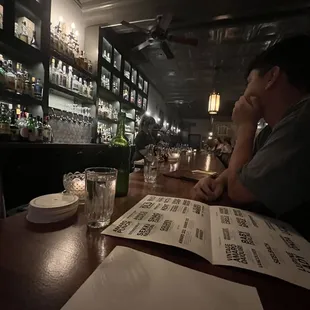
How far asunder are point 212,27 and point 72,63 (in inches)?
86.3

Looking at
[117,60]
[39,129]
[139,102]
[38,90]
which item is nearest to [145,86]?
[139,102]

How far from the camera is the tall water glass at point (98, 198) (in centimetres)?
50

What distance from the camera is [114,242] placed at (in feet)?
1.35

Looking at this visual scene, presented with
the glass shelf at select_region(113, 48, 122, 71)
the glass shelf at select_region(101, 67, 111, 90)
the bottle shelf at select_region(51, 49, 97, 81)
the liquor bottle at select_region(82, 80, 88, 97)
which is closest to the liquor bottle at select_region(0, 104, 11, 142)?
the bottle shelf at select_region(51, 49, 97, 81)

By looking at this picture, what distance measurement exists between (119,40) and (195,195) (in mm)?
4118

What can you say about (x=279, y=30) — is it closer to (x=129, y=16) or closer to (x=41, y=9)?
(x=129, y=16)

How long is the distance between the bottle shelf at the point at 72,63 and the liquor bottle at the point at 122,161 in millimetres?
2346

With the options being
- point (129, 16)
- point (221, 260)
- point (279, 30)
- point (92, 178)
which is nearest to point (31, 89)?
point (129, 16)

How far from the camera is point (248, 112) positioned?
98cm

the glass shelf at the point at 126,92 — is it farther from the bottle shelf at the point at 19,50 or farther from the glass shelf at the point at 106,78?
the bottle shelf at the point at 19,50

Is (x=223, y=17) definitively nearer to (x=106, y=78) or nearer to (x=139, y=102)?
(x=106, y=78)

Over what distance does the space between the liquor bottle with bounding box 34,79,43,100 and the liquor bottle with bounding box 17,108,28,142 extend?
9.1 inches

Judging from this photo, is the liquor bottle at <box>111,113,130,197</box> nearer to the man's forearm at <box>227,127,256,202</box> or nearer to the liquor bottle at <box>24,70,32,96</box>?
the man's forearm at <box>227,127,256,202</box>

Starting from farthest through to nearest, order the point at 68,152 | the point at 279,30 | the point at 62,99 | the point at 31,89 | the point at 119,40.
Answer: the point at 119,40, the point at 279,30, the point at 62,99, the point at 68,152, the point at 31,89
